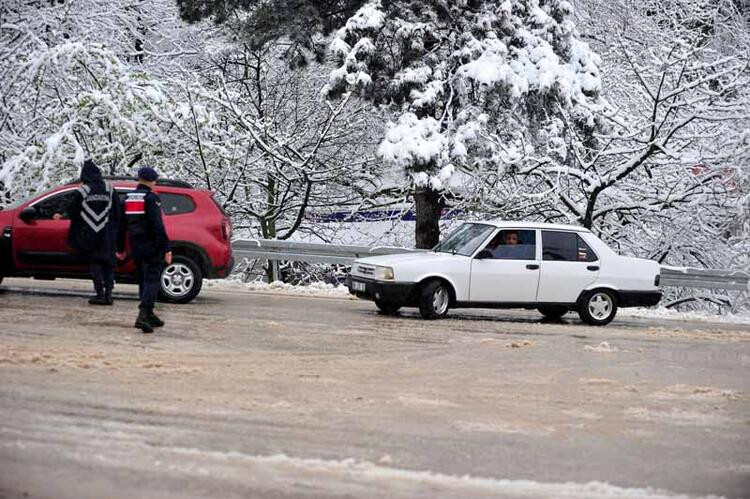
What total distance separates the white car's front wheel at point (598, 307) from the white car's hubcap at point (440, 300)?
207 centimetres

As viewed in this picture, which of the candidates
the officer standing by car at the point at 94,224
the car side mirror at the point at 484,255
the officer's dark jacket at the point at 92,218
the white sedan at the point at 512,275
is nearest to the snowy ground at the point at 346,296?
the white sedan at the point at 512,275

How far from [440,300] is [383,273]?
3.00 ft

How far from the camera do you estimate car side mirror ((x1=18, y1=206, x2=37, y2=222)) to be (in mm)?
15047

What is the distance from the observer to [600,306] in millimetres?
15914

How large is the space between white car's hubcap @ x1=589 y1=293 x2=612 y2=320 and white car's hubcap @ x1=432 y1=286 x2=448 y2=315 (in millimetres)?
2234

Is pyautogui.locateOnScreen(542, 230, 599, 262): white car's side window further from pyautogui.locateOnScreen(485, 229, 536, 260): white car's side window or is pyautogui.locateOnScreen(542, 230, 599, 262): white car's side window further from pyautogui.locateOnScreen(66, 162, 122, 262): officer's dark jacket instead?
pyautogui.locateOnScreen(66, 162, 122, 262): officer's dark jacket

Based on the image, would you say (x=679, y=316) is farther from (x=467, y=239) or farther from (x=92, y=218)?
(x=92, y=218)

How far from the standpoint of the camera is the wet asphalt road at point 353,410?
5992 millimetres

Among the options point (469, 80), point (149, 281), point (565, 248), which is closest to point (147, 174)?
point (149, 281)

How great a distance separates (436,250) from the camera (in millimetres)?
16297

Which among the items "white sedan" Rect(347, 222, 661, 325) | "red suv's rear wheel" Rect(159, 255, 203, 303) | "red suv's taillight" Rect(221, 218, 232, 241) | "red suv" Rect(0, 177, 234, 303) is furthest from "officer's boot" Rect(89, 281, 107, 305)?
"white sedan" Rect(347, 222, 661, 325)

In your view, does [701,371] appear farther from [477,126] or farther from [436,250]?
[477,126]

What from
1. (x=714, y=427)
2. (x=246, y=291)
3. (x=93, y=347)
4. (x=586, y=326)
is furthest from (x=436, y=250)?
(x=714, y=427)

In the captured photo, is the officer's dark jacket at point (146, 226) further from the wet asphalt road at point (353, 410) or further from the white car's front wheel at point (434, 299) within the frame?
the white car's front wheel at point (434, 299)
